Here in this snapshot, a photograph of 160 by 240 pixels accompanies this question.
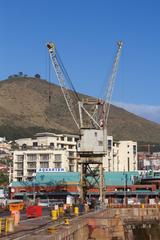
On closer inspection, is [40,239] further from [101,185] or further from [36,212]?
[101,185]

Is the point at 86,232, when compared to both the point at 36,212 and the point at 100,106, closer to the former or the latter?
the point at 36,212

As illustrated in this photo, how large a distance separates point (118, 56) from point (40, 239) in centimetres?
14077

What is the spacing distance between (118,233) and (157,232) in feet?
94.3

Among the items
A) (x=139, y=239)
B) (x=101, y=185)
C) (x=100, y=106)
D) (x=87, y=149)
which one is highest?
(x=100, y=106)

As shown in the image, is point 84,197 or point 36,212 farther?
point 84,197

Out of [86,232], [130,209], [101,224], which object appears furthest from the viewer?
[130,209]

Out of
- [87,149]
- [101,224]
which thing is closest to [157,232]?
[101,224]

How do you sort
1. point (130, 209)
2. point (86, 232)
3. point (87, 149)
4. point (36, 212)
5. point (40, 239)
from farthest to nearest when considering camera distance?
point (87, 149) → point (130, 209) → point (36, 212) → point (86, 232) → point (40, 239)

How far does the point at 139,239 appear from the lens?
89.8 metres

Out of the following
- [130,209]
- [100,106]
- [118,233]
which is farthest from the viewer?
[100,106]

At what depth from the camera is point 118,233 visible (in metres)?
69.6

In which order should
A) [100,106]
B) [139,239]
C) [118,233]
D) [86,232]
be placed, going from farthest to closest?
[100,106] → [139,239] → [118,233] → [86,232]

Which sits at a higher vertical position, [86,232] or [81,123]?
[81,123]

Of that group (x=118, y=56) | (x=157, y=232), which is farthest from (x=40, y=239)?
(x=118, y=56)
